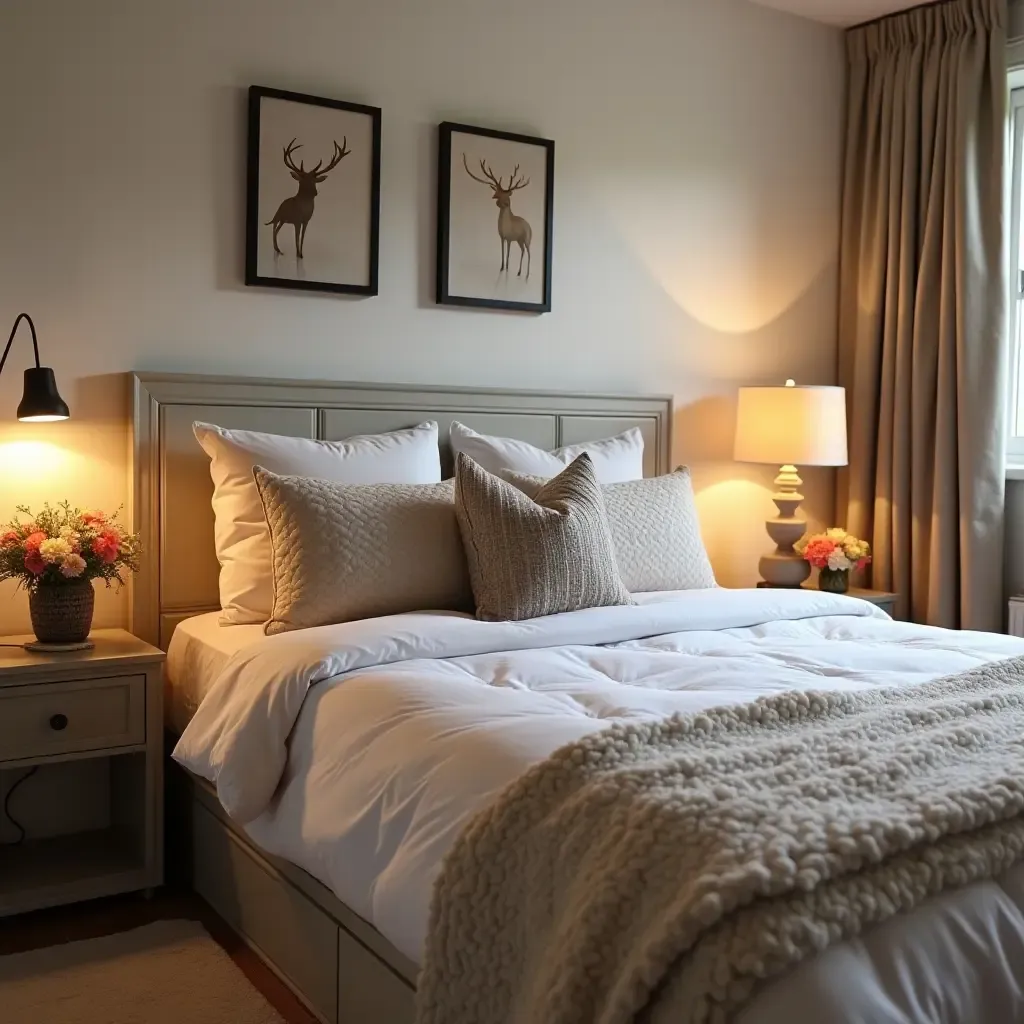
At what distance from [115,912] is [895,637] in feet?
6.40

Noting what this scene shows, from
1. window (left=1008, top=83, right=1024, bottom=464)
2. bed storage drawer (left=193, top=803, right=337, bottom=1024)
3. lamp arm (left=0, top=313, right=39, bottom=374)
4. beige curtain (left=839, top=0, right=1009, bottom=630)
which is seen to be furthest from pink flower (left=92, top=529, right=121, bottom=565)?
window (left=1008, top=83, right=1024, bottom=464)

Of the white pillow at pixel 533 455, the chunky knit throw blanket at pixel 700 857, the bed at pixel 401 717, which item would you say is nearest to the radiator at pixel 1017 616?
the bed at pixel 401 717

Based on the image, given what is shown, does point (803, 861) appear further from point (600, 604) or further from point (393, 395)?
point (393, 395)

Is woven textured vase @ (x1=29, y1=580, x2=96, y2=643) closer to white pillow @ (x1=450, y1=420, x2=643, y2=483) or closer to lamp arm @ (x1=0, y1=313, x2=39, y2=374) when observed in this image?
lamp arm @ (x1=0, y1=313, x2=39, y2=374)

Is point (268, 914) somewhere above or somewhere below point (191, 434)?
below

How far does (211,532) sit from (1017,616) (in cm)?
260

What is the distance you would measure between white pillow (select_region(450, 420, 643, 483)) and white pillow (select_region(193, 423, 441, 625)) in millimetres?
277

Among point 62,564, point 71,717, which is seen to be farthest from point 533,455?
point 71,717

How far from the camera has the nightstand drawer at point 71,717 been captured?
8.22ft

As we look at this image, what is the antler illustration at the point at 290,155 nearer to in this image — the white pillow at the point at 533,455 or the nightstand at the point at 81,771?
the white pillow at the point at 533,455

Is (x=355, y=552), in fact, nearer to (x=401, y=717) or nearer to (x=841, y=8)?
(x=401, y=717)

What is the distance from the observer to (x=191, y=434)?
300cm

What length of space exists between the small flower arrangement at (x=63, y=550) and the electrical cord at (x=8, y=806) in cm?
50

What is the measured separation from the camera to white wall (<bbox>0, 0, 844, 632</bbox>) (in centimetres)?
288
